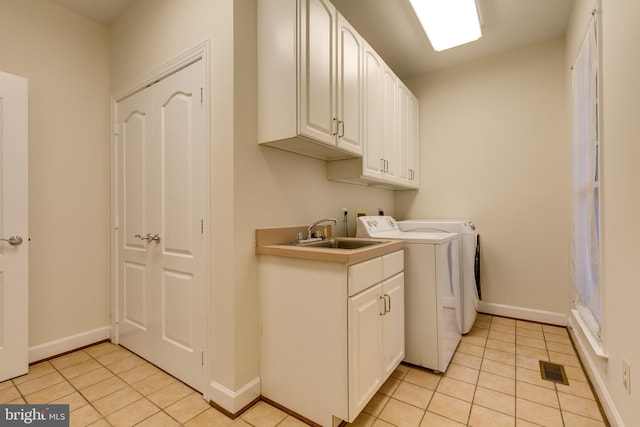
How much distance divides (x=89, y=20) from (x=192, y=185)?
191 cm

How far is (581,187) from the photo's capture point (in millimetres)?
2105

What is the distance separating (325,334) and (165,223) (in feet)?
4.38

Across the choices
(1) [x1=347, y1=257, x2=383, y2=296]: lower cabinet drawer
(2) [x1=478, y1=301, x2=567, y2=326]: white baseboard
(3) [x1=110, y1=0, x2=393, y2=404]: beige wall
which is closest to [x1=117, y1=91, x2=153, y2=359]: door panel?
(3) [x1=110, y1=0, x2=393, y2=404]: beige wall

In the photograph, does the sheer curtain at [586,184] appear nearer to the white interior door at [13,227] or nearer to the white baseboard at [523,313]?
the white baseboard at [523,313]

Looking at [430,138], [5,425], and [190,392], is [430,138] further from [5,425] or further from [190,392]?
[5,425]

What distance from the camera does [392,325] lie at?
1.87 metres

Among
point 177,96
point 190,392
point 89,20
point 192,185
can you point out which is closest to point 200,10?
point 177,96

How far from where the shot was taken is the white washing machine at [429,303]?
6.67 ft

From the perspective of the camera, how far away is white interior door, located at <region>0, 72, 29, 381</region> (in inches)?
75.5

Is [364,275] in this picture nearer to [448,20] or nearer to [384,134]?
[384,134]

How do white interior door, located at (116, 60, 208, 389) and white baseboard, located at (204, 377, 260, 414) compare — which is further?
white interior door, located at (116, 60, 208, 389)

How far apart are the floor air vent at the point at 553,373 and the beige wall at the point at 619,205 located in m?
0.23

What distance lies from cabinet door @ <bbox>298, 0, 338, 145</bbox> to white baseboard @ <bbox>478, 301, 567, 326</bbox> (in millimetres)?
2686

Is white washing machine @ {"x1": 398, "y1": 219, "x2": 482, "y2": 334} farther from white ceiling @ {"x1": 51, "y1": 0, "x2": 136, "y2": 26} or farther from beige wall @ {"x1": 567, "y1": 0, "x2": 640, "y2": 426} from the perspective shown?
white ceiling @ {"x1": 51, "y1": 0, "x2": 136, "y2": 26}
